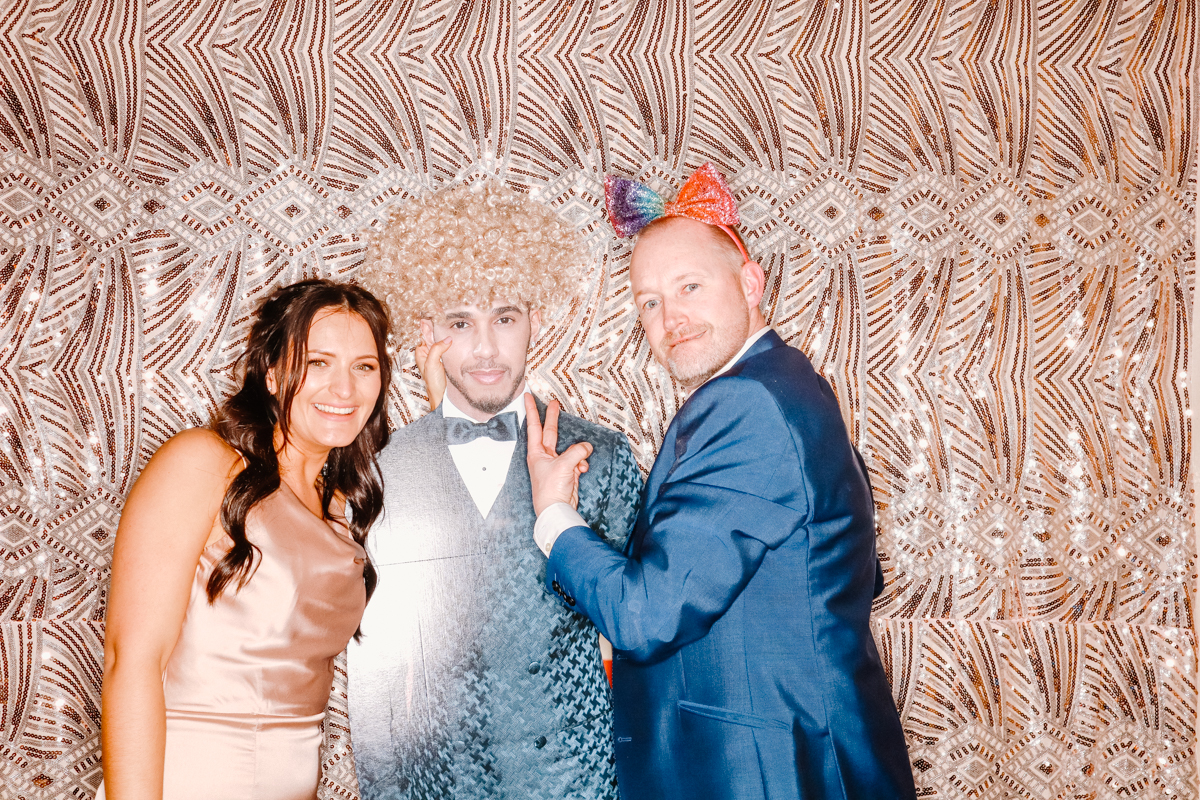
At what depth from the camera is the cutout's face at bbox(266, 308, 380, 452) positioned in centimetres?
197

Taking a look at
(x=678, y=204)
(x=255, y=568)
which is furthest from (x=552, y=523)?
(x=678, y=204)

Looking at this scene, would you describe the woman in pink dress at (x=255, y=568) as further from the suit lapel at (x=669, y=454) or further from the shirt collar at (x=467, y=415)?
the suit lapel at (x=669, y=454)

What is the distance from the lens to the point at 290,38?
2277 millimetres

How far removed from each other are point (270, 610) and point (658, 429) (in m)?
1.27

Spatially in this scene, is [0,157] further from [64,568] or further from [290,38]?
[64,568]

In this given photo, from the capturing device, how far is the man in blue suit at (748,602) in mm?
1658

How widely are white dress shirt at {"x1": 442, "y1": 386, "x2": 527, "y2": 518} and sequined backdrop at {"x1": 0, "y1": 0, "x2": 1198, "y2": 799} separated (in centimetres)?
27

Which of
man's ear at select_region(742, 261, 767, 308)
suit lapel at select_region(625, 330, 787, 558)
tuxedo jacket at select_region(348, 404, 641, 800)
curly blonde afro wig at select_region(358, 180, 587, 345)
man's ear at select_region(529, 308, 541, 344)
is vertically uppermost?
curly blonde afro wig at select_region(358, 180, 587, 345)

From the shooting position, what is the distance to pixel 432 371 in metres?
2.14

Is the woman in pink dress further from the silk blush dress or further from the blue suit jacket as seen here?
the blue suit jacket

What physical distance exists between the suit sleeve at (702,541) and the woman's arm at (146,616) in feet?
3.15

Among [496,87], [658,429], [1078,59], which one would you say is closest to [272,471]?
[658,429]

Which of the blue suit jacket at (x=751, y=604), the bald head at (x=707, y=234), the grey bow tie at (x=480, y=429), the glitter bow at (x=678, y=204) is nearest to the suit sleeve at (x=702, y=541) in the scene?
the blue suit jacket at (x=751, y=604)

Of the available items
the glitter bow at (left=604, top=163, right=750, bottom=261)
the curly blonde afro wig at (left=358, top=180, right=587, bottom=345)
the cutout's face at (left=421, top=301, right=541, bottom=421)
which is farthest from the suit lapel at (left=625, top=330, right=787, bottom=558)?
the curly blonde afro wig at (left=358, top=180, right=587, bottom=345)
